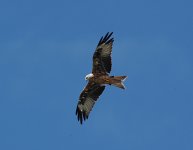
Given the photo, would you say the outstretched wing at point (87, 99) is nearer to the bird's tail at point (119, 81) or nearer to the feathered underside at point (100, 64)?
the feathered underside at point (100, 64)

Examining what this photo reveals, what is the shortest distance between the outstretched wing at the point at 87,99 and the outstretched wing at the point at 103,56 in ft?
2.75

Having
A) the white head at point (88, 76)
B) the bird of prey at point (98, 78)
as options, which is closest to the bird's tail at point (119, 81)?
the bird of prey at point (98, 78)

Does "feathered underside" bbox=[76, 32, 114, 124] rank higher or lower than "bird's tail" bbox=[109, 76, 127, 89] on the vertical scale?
higher

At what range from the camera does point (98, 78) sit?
20000 mm

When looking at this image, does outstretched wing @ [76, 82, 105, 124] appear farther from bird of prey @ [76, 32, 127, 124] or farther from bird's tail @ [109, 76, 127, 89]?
bird's tail @ [109, 76, 127, 89]

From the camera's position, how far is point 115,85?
1898 cm

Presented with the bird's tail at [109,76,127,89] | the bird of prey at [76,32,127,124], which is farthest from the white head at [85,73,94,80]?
the bird's tail at [109,76,127,89]

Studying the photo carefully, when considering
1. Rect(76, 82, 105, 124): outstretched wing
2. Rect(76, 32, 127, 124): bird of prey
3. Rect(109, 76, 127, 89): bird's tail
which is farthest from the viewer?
Rect(76, 82, 105, 124): outstretched wing

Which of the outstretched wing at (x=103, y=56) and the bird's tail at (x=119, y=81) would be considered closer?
the bird's tail at (x=119, y=81)

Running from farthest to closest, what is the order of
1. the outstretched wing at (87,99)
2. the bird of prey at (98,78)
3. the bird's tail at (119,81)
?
the outstretched wing at (87,99) → the bird of prey at (98,78) → the bird's tail at (119,81)

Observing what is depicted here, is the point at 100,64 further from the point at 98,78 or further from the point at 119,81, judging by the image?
the point at 119,81

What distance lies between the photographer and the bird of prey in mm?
19812

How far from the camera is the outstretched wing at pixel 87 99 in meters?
20.8

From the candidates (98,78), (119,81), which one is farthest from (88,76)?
(119,81)
